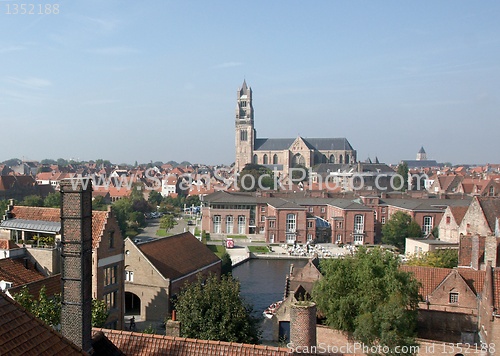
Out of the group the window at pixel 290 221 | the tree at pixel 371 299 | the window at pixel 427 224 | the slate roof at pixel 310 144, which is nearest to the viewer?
the tree at pixel 371 299

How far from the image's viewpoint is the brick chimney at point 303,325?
11688 mm

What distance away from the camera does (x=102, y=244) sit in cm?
2083

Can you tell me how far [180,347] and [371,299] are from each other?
8.91 m

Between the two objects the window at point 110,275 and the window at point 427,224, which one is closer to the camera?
the window at point 110,275

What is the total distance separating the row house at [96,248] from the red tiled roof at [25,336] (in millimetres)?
12942

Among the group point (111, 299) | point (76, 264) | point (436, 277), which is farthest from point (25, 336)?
point (436, 277)

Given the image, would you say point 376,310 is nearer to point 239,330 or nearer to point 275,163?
point 239,330

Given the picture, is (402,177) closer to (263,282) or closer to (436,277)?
(263,282)

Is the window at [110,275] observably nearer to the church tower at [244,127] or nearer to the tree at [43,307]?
the tree at [43,307]

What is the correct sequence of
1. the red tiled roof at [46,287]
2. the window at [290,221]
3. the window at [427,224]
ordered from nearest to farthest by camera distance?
A: the red tiled roof at [46,287] < the window at [427,224] < the window at [290,221]

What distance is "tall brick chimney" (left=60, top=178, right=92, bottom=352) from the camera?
10.6m

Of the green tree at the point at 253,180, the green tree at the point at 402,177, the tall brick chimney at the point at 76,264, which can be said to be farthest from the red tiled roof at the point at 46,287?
the green tree at the point at 402,177

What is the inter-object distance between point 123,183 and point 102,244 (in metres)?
96.0

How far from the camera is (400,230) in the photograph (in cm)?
5572
